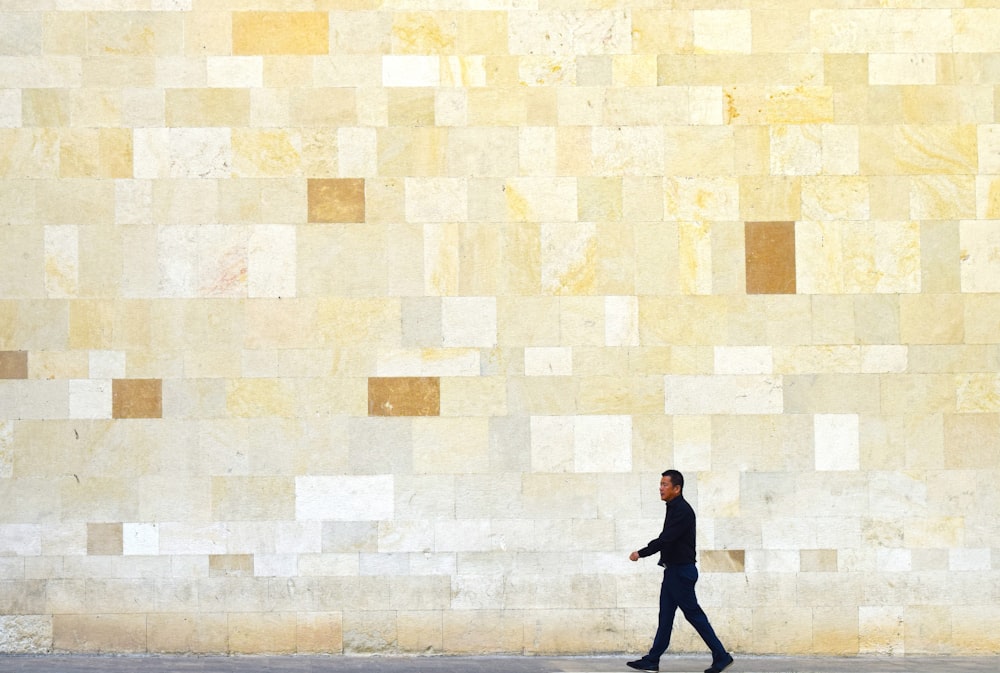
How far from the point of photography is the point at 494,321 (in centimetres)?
1107

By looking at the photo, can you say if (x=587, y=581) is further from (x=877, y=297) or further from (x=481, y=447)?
(x=877, y=297)

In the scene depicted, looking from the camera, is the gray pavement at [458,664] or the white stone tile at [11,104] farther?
the white stone tile at [11,104]

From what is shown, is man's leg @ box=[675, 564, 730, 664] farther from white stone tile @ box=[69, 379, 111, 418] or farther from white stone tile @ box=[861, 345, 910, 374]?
white stone tile @ box=[69, 379, 111, 418]

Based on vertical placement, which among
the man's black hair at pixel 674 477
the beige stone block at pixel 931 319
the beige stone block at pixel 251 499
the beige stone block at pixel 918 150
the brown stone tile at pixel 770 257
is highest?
the beige stone block at pixel 918 150

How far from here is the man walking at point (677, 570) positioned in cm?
967

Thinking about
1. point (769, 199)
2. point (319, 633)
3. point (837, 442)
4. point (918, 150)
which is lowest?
point (319, 633)

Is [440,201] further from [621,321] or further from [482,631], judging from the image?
[482,631]

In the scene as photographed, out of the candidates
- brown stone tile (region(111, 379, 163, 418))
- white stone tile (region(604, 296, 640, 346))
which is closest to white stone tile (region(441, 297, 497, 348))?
white stone tile (region(604, 296, 640, 346))

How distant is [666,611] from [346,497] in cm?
311

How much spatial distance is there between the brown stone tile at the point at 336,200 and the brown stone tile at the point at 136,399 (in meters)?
2.14

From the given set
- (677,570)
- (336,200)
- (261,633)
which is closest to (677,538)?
(677,570)

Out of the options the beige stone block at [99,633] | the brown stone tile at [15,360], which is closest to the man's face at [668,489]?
the beige stone block at [99,633]

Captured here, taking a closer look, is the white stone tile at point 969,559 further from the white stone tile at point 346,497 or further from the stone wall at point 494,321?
the white stone tile at point 346,497

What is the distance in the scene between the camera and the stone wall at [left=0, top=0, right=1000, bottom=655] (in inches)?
429
